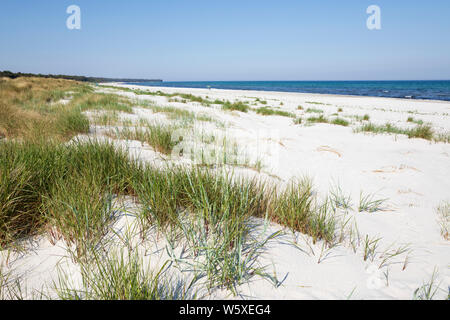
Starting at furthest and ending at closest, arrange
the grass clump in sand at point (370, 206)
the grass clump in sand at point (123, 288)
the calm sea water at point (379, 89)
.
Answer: the calm sea water at point (379, 89) < the grass clump in sand at point (370, 206) < the grass clump in sand at point (123, 288)

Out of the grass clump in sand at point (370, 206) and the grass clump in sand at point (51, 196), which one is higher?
the grass clump in sand at point (51, 196)

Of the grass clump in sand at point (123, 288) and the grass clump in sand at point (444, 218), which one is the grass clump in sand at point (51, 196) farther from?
the grass clump in sand at point (444, 218)

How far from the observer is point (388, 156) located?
374cm

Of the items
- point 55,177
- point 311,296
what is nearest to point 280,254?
point 311,296

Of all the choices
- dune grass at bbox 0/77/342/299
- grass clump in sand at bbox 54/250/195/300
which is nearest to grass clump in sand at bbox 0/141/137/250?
dune grass at bbox 0/77/342/299

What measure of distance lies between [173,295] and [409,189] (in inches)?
113

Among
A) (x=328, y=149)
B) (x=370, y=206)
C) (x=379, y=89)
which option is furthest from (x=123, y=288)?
(x=379, y=89)

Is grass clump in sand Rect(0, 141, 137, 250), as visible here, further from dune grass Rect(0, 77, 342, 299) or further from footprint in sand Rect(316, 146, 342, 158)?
footprint in sand Rect(316, 146, 342, 158)

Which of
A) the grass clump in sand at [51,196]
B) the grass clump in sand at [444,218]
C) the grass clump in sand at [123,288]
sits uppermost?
the grass clump in sand at [51,196]

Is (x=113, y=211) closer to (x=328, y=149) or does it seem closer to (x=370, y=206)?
(x=370, y=206)

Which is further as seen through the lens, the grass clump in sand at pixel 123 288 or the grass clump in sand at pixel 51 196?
the grass clump in sand at pixel 51 196

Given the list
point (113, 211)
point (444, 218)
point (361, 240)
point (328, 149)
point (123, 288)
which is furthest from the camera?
point (328, 149)

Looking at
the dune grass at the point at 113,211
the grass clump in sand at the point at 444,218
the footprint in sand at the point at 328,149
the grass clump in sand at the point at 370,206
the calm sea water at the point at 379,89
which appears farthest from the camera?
the calm sea water at the point at 379,89

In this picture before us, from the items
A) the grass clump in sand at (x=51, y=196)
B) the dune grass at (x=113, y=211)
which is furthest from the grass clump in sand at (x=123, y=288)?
the grass clump in sand at (x=51, y=196)
